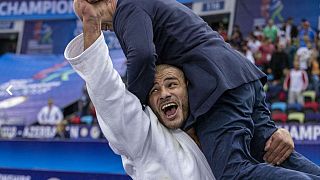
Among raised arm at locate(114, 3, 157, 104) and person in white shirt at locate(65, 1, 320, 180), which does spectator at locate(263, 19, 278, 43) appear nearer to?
person in white shirt at locate(65, 1, 320, 180)

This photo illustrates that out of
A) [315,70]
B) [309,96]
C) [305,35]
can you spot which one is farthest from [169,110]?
[305,35]

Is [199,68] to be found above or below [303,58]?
above

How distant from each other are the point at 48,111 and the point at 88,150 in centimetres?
676

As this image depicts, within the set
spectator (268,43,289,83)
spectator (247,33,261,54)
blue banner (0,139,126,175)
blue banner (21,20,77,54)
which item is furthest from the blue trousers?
Result: blue banner (21,20,77,54)

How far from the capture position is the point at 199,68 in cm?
328

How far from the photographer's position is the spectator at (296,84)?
1181 cm

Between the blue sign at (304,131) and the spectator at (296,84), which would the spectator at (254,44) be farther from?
the blue sign at (304,131)

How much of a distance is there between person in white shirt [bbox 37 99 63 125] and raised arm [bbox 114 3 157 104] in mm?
12092

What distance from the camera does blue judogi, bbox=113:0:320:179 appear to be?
3.13 meters

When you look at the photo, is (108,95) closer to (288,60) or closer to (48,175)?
(48,175)

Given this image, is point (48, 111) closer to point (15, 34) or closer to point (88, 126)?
point (88, 126)

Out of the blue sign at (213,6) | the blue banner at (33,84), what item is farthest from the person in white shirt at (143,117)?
the blue sign at (213,6)

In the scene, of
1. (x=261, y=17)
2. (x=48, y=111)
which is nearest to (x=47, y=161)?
(x=48, y=111)

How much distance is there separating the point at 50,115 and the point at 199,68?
12928 mm
